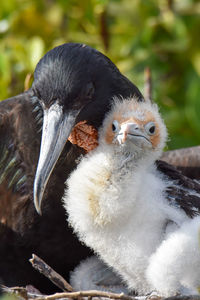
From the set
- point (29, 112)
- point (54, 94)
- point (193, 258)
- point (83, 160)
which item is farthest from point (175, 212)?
point (29, 112)

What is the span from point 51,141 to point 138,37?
54.1 inches

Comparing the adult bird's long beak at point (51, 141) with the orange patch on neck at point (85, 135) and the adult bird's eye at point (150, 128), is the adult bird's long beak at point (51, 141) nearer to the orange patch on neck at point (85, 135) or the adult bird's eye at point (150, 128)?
the orange patch on neck at point (85, 135)

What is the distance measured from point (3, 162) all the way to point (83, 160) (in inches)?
18.7

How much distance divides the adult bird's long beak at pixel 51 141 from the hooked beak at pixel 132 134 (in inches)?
7.4

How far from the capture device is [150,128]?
7.60 ft

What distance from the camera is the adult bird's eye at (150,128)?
90.7 inches

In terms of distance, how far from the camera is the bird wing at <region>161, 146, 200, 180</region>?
3104mm

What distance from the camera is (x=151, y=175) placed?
7.63ft

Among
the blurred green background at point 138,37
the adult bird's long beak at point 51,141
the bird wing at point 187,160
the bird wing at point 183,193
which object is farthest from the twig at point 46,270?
the blurred green background at point 138,37

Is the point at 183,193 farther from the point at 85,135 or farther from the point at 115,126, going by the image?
the point at 85,135

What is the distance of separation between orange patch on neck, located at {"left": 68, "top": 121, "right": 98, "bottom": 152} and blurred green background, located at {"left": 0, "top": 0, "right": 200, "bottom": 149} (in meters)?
0.83

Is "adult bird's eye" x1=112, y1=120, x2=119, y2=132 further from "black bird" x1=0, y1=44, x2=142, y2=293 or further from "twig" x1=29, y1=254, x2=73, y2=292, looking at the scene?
"twig" x1=29, y1=254, x2=73, y2=292

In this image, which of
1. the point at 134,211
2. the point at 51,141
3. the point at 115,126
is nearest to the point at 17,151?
the point at 51,141

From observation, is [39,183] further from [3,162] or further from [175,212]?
[3,162]
